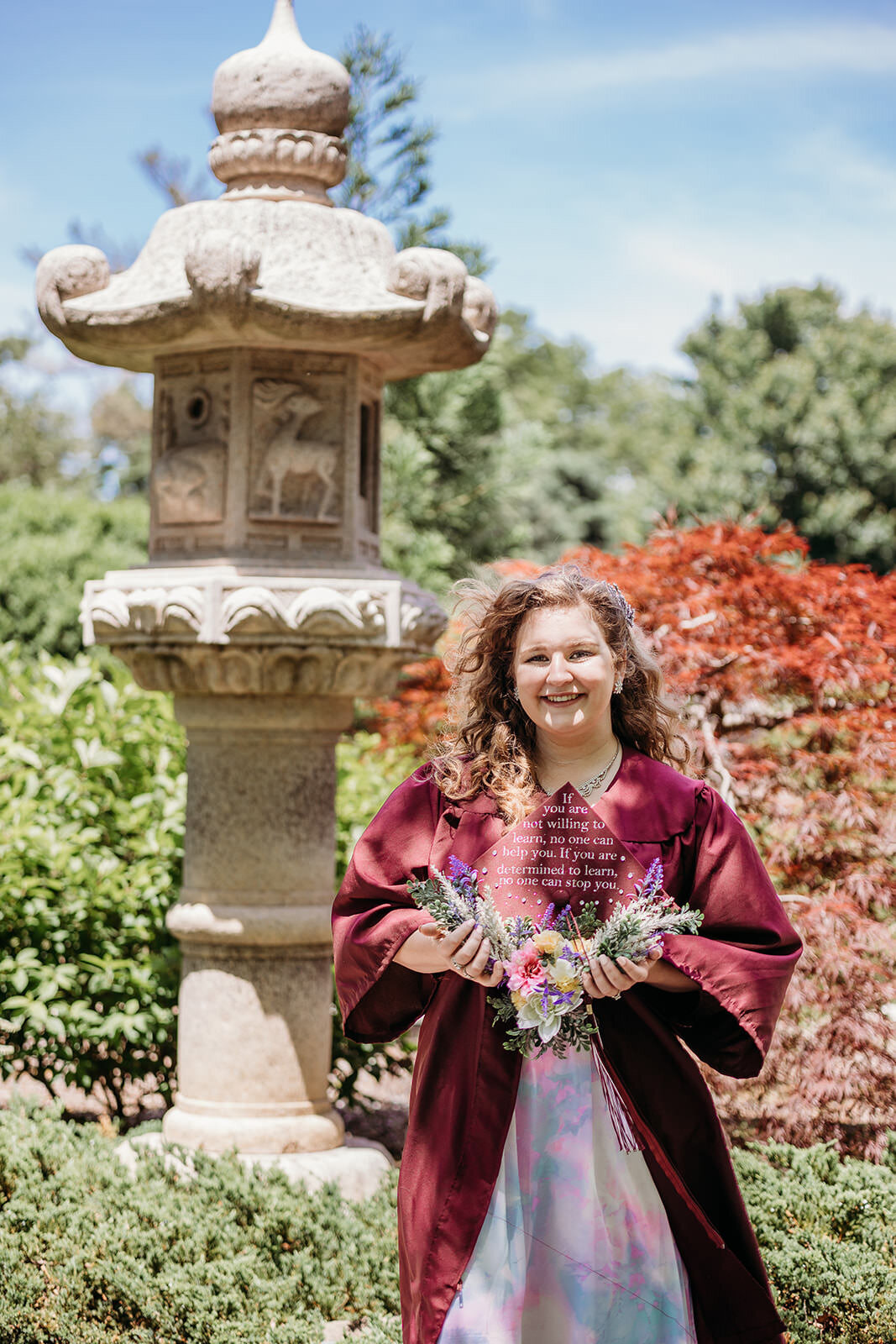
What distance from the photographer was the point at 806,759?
14.4 feet

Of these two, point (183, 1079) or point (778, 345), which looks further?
point (778, 345)

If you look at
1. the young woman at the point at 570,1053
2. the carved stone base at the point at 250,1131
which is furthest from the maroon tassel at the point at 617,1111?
the carved stone base at the point at 250,1131

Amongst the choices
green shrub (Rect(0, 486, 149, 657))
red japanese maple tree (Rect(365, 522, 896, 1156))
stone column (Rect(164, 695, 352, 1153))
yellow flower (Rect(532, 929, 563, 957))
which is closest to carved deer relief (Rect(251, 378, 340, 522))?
stone column (Rect(164, 695, 352, 1153))

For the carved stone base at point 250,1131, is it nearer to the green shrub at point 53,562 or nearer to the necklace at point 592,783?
the necklace at point 592,783

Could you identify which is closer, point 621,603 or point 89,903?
point 621,603

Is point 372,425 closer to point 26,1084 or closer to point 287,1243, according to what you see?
point 287,1243

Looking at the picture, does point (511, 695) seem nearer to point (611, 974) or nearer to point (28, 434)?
point (611, 974)

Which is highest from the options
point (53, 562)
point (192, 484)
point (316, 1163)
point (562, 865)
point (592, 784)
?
point (192, 484)

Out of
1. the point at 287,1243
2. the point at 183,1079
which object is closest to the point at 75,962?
the point at 183,1079

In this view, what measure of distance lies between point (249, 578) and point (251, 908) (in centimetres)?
102

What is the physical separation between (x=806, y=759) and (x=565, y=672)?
2.38 meters

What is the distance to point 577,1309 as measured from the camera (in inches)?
80.5

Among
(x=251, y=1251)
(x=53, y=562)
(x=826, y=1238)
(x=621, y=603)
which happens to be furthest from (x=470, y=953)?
(x=53, y=562)

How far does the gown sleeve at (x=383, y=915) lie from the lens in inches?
89.5
